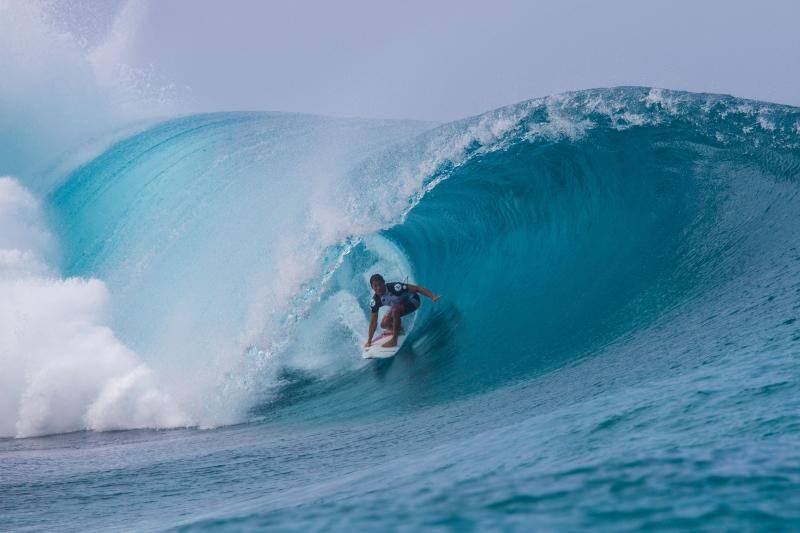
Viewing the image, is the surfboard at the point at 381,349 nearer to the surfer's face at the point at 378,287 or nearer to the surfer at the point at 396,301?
the surfer at the point at 396,301

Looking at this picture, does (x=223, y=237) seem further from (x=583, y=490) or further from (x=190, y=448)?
(x=583, y=490)

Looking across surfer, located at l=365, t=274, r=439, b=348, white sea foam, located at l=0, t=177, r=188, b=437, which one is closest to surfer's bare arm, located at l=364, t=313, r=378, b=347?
surfer, located at l=365, t=274, r=439, b=348

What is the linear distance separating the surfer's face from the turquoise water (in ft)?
2.30

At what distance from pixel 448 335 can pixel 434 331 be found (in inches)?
14.0

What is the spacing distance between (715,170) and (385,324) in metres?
4.32

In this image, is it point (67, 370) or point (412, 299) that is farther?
point (67, 370)

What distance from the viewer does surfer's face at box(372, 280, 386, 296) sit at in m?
7.95

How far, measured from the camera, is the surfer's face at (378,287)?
313 inches

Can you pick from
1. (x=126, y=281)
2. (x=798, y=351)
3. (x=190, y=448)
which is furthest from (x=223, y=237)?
(x=798, y=351)

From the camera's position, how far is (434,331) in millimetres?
8586

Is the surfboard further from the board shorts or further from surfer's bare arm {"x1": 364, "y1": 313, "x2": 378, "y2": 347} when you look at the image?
the board shorts

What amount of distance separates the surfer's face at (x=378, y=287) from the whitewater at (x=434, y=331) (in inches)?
27.7

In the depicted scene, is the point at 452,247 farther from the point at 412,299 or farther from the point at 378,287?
the point at 378,287

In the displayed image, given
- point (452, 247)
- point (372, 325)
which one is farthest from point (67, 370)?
point (452, 247)
